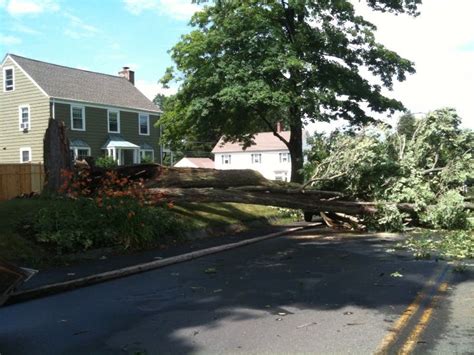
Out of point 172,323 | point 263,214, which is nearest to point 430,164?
point 263,214

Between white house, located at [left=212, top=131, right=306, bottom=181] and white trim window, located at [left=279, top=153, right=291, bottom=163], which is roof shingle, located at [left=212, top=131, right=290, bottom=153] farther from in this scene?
white trim window, located at [left=279, top=153, right=291, bottom=163]

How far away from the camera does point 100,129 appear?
3569 centimetres

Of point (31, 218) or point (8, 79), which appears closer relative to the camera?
point (31, 218)

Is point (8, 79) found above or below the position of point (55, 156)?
above

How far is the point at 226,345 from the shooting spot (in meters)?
5.04

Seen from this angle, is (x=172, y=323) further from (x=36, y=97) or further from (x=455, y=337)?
(x=36, y=97)

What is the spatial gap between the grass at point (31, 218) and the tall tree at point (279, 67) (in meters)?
5.72

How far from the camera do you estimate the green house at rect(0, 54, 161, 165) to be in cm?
3328

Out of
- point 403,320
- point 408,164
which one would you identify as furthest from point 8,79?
point 403,320

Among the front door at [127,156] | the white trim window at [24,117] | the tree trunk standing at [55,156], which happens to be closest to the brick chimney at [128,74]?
the front door at [127,156]

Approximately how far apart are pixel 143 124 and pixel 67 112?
6.75 m

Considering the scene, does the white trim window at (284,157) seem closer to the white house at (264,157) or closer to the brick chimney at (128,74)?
the white house at (264,157)

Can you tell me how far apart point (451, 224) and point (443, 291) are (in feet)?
27.0

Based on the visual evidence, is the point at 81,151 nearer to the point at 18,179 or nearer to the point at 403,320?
the point at 18,179
